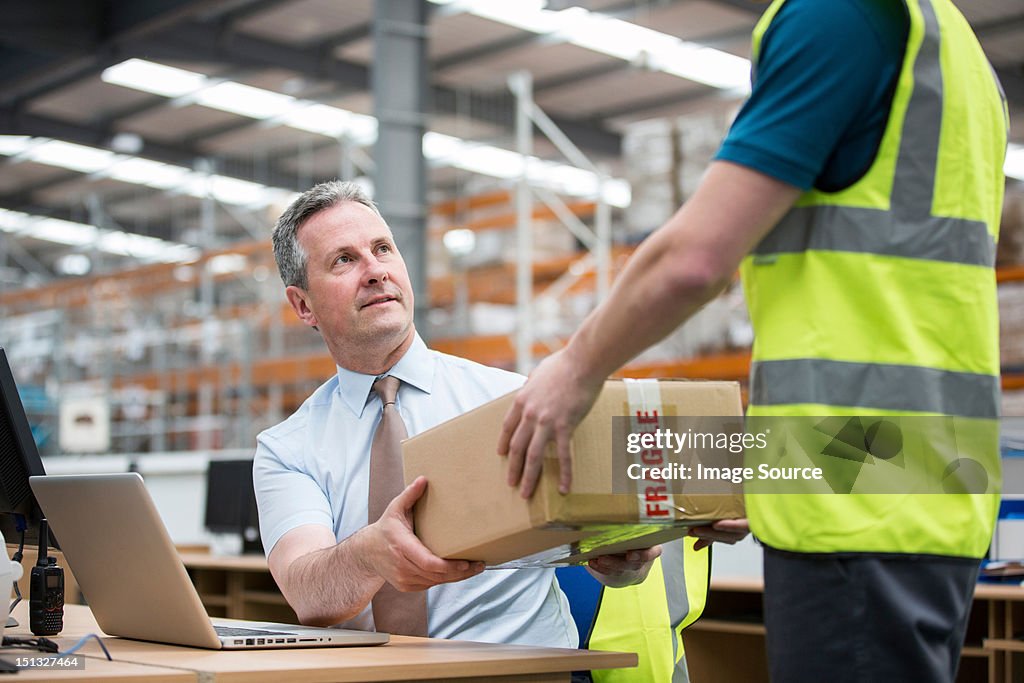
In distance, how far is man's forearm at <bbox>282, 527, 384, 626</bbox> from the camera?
5.76 ft

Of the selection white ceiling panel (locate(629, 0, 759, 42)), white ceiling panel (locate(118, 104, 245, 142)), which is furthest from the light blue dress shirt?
white ceiling panel (locate(118, 104, 245, 142))

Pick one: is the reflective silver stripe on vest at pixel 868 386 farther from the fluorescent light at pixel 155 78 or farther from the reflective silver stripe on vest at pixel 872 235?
the fluorescent light at pixel 155 78

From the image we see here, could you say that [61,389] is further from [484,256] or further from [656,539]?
[656,539]

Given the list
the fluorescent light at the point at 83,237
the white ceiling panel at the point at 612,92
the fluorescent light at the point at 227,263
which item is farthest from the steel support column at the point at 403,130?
the fluorescent light at the point at 83,237

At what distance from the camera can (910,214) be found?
1109 mm

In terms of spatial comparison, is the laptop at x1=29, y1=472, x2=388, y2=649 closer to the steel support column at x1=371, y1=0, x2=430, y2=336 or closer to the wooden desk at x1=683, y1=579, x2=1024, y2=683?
the wooden desk at x1=683, y1=579, x2=1024, y2=683

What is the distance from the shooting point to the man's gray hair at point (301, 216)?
7.47 ft

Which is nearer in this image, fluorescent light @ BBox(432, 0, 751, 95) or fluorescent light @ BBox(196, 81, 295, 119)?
fluorescent light @ BBox(432, 0, 751, 95)

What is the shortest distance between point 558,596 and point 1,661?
98 centimetres

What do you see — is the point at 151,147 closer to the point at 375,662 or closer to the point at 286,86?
the point at 286,86

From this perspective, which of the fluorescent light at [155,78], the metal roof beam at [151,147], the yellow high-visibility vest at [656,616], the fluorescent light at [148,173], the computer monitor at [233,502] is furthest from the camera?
the fluorescent light at [148,173]

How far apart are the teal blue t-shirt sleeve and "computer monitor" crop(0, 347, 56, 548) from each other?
1.28 meters

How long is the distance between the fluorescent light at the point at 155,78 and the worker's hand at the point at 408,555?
31.1ft

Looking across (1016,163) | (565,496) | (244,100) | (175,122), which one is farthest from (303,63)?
(565,496)
